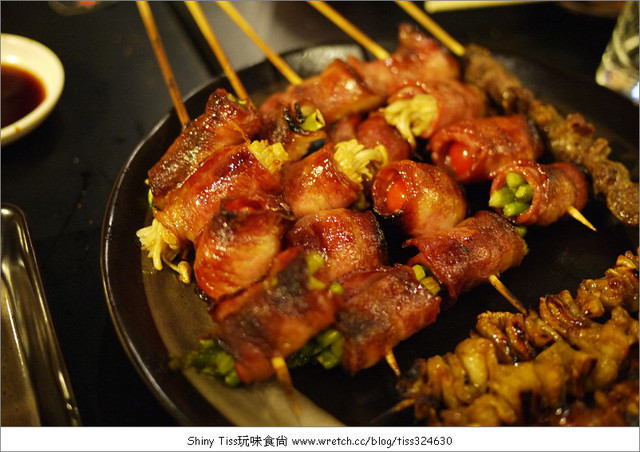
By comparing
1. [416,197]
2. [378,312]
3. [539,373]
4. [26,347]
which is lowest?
[26,347]

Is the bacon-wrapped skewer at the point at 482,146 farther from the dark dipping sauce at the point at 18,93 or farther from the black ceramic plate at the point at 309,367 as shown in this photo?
the dark dipping sauce at the point at 18,93

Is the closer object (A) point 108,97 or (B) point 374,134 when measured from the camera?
(B) point 374,134

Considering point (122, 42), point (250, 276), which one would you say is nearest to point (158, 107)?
point (122, 42)

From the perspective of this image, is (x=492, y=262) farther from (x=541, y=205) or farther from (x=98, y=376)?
(x=98, y=376)

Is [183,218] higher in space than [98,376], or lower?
higher

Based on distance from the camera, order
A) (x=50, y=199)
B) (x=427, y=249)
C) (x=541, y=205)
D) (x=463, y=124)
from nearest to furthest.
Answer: (x=427, y=249), (x=541, y=205), (x=463, y=124), (x=50, y=199)

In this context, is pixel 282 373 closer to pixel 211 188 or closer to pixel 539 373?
pixel 211 188

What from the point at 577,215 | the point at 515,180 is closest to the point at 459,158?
the point at 515,180
